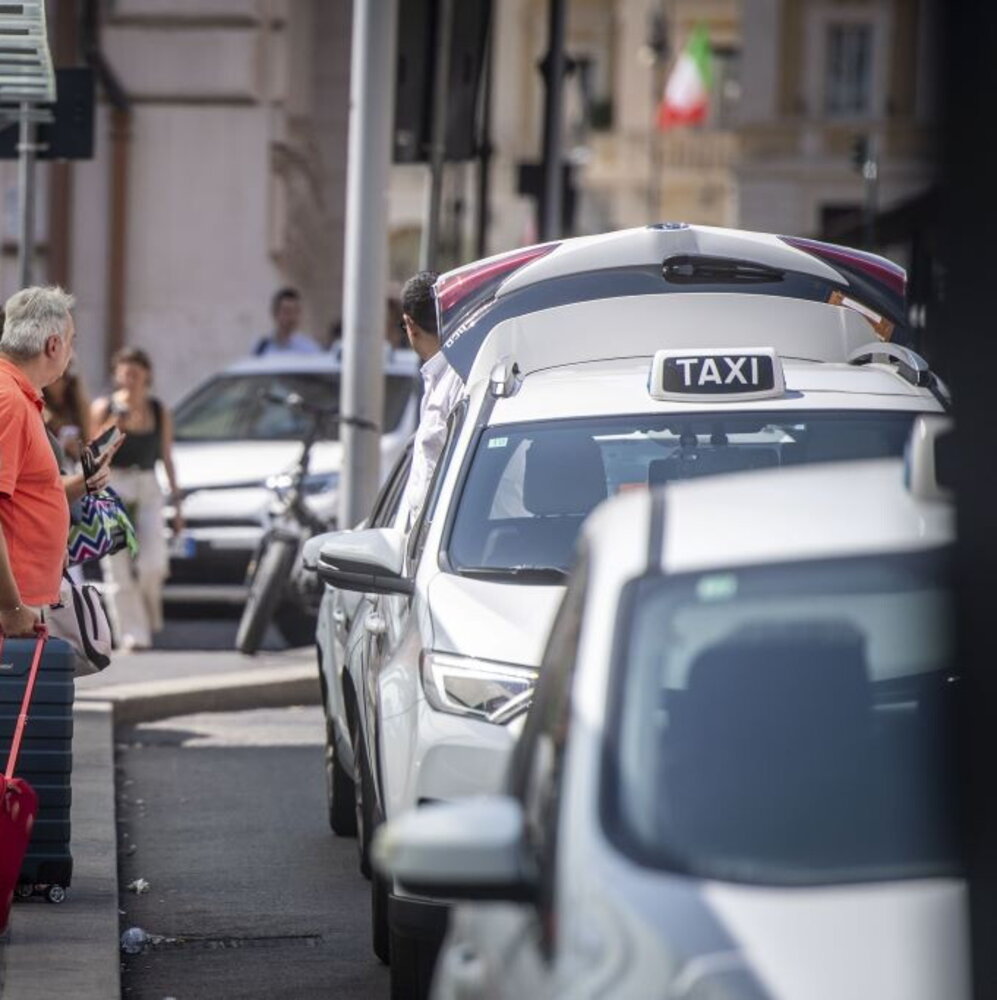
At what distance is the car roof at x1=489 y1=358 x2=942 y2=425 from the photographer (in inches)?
305

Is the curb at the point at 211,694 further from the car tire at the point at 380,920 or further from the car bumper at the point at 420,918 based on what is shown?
the car bumper at the point at 420,918

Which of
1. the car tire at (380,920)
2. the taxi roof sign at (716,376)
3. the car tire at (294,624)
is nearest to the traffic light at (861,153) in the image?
the car tire at (294,624)

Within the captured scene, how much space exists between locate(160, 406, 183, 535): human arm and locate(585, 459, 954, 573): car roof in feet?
37.1

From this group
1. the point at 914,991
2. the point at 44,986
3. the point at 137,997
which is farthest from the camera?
the point at 137,997

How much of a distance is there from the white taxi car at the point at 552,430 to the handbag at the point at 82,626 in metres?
0.74

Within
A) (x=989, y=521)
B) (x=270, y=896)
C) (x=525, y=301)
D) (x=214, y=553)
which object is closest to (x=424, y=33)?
(x=214, y=553)

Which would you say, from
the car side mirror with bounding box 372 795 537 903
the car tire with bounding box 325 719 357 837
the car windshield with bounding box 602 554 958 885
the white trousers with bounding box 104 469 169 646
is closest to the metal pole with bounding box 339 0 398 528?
the white trousers with bounding box 104 469 169 646

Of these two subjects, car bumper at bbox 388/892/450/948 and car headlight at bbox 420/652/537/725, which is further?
car headlight at bbox 420/652/537/725

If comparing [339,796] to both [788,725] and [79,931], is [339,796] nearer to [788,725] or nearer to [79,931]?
[79,931]

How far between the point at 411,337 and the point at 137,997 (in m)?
3.81

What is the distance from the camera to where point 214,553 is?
1725 cm

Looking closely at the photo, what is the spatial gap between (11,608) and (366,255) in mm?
6835

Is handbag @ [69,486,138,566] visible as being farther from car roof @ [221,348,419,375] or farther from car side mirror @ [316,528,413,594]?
car roof @ [221,348,419,375]

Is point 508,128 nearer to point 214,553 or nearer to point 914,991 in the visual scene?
point 214,553
